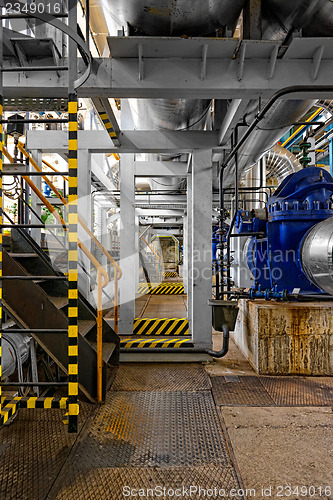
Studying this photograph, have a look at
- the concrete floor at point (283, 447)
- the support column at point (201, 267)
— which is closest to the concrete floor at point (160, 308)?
the support column at point (201, 267)

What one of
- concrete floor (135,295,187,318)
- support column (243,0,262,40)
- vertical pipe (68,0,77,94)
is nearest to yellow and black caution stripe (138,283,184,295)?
concrete floor (135,295,187,318)

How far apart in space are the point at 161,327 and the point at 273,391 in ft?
7.50

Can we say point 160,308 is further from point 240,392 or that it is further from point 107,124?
point 107,124

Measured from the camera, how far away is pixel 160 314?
781cm

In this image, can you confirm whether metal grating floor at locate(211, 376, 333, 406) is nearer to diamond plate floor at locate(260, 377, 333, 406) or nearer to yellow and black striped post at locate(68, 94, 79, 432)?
diamond plate floor at locate(260, 377, 333, 406)

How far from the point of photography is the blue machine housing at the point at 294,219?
4020 millimetres

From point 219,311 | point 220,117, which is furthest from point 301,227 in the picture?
point 220,117

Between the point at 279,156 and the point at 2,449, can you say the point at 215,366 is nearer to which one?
the point at 2,449

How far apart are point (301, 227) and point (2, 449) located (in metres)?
3.93

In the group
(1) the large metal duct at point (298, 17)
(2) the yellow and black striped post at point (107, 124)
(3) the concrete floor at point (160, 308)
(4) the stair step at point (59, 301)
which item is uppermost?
(1) the large metal duct at point (298, 17)

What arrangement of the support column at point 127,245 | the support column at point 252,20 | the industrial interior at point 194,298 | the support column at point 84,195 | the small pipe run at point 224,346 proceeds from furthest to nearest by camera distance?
the support column at point 127,245
the support column at point 84,195
the small pipe run at point 224,346
the support column at point 252,20
the industrial interior at point 194,298

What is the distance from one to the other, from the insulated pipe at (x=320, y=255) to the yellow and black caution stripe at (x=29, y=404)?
2.71m

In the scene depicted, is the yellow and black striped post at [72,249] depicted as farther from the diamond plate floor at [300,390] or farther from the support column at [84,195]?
the support column at [84,195]

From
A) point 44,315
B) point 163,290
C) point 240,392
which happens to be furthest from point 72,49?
point 163,290
